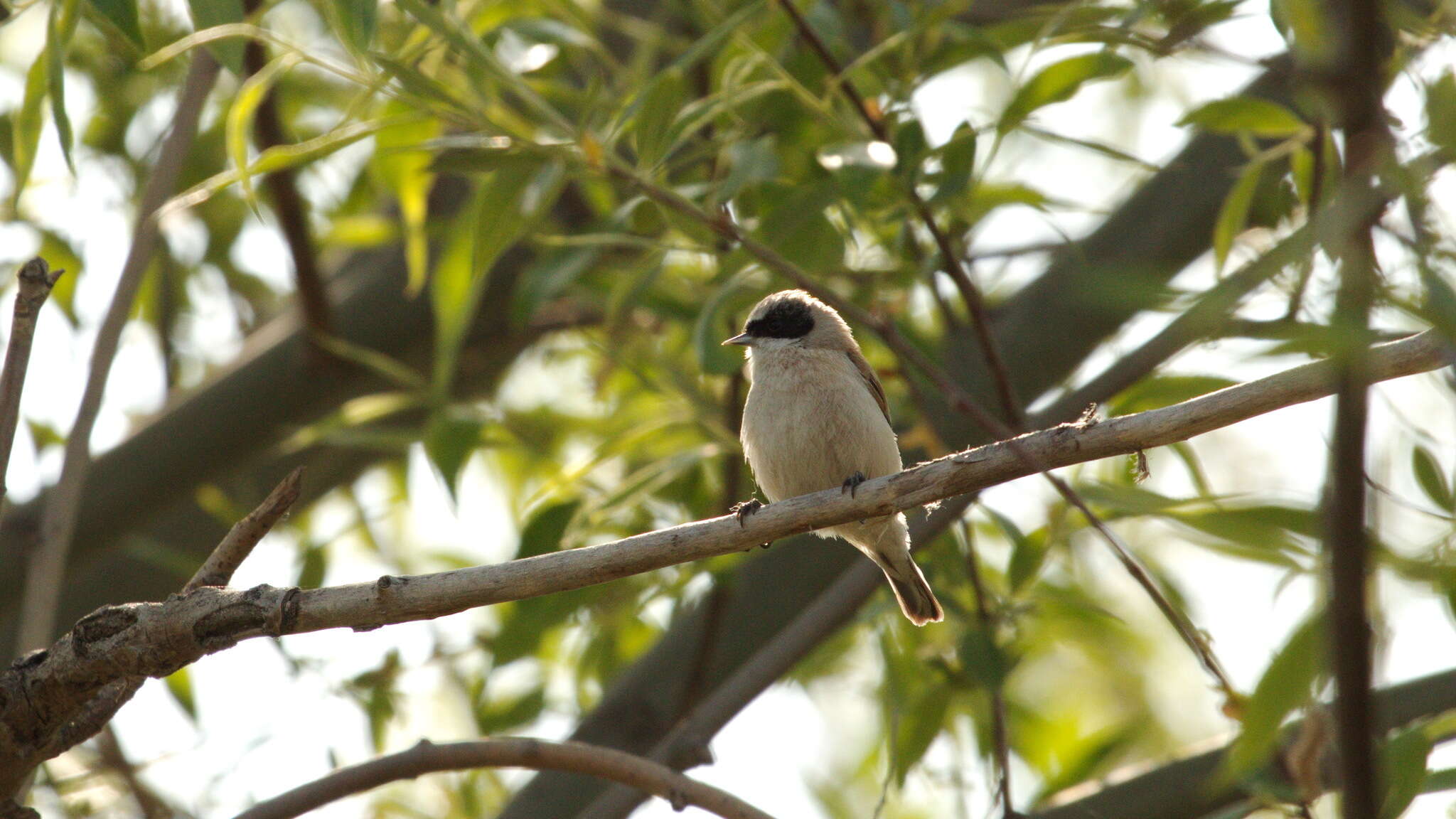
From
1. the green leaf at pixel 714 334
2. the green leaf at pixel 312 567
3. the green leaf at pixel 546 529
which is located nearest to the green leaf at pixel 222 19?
the green leaf at pixel 714 334

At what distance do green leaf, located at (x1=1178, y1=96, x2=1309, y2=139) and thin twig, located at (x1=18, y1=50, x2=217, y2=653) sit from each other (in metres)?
3.36

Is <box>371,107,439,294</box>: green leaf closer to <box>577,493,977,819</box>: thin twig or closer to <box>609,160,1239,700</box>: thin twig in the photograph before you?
<box>609,160,1239,700</box>: thin twig

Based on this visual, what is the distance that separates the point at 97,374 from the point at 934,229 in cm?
276

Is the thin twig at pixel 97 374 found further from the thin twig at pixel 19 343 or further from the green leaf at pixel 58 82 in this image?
the thin twig at pixel 19 343

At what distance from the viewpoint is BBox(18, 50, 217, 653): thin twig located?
3814 mm

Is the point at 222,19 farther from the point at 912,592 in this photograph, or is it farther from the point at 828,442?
the point at 912,592

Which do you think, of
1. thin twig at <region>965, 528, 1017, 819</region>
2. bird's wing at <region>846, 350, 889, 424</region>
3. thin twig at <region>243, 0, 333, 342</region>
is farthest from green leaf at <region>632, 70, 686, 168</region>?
thin twig at <region>243, 0, 333, 342</region>

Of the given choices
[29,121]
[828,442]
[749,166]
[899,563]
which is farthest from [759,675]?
[29,121]

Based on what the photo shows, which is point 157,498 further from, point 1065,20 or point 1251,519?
point 1251,519

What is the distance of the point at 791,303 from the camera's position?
5.46 meters

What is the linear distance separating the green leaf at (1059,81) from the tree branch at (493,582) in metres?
1.61

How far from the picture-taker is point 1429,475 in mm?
3391

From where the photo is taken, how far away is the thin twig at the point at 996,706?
4062mm

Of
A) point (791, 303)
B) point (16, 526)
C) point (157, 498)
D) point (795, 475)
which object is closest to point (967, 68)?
point (791, 303)
